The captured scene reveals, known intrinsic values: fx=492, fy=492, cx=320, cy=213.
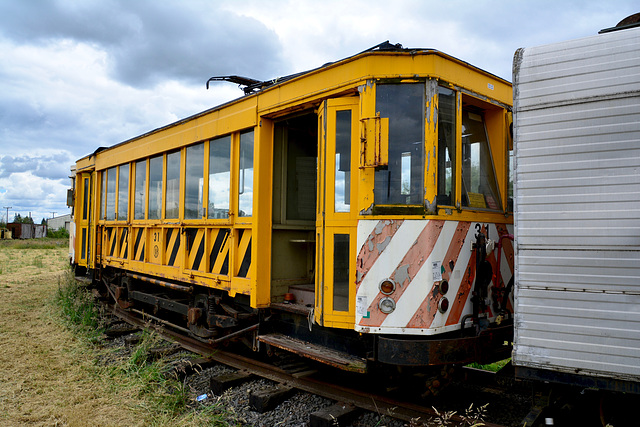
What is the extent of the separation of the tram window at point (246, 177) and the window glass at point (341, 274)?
1.40 meters

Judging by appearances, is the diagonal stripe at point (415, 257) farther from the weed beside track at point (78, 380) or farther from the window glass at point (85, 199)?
the window glass at point (85, 199)

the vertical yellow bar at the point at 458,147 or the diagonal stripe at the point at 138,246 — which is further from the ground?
the vertical yellow bar at the point at 458,147

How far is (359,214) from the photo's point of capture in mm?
3961

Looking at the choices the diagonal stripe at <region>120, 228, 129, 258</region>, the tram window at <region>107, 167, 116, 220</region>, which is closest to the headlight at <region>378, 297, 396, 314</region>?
the diagonal stripe at <region>120, 228, 129, 258</region>

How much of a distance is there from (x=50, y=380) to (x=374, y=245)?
4084 mm

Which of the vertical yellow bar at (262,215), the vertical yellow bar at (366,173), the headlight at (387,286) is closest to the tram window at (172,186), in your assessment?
the vertical yellow bar at (262,215)

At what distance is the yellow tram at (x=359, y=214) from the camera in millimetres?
3828

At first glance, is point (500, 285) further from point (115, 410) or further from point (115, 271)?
point (115, 271)

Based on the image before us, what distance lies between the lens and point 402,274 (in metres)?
3.79

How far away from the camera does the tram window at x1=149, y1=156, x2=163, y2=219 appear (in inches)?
286

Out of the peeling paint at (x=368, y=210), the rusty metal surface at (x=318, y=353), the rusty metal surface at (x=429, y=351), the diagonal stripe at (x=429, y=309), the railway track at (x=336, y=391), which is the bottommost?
the railway track at (x=336, y=391)

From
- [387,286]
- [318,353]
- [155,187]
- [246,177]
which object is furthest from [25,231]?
[387,286]

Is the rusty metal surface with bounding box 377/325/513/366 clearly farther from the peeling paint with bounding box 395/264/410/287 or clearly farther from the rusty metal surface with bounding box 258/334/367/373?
the peeling paint with bounding box 395/264/410/287

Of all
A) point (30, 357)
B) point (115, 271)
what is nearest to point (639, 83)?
point (30, 357)
